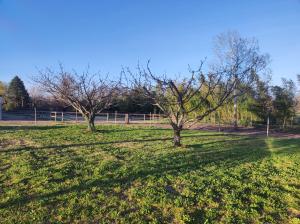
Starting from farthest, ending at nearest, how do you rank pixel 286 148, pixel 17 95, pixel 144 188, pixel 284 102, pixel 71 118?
1. pixel 17 95
2. pixel 71 118
3. pixel 284 102
4. pixel 286 148
5. pixel 144 188

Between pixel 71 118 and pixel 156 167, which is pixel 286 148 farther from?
pixel 71 118

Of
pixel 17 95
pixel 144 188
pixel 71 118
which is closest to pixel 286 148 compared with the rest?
pixel 144 188

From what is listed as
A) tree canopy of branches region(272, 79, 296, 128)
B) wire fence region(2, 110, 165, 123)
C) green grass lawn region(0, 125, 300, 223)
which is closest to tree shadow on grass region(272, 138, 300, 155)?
green grass lawn region(0, 125, 300, 223)

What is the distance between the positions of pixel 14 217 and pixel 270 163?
6639 millimetres

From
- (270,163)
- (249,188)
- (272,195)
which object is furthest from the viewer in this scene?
(270,163)

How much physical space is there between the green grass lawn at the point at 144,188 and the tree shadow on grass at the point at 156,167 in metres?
0.02

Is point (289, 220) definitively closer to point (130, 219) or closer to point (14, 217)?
point (130, 219)

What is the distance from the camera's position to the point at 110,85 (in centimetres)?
1816

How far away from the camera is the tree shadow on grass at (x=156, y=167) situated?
472 centimetres

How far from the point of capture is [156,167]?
21.9ft

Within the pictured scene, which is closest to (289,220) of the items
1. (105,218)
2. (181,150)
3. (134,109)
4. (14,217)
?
(105,218)

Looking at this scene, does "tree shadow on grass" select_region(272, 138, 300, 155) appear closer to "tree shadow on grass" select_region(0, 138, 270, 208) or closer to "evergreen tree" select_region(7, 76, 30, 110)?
"tree shadow on grass" select_region(0, 138, 270, 208)

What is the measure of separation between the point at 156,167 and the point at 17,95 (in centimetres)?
4192

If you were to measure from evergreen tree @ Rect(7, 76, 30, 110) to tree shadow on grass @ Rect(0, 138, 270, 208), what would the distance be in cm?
3854
